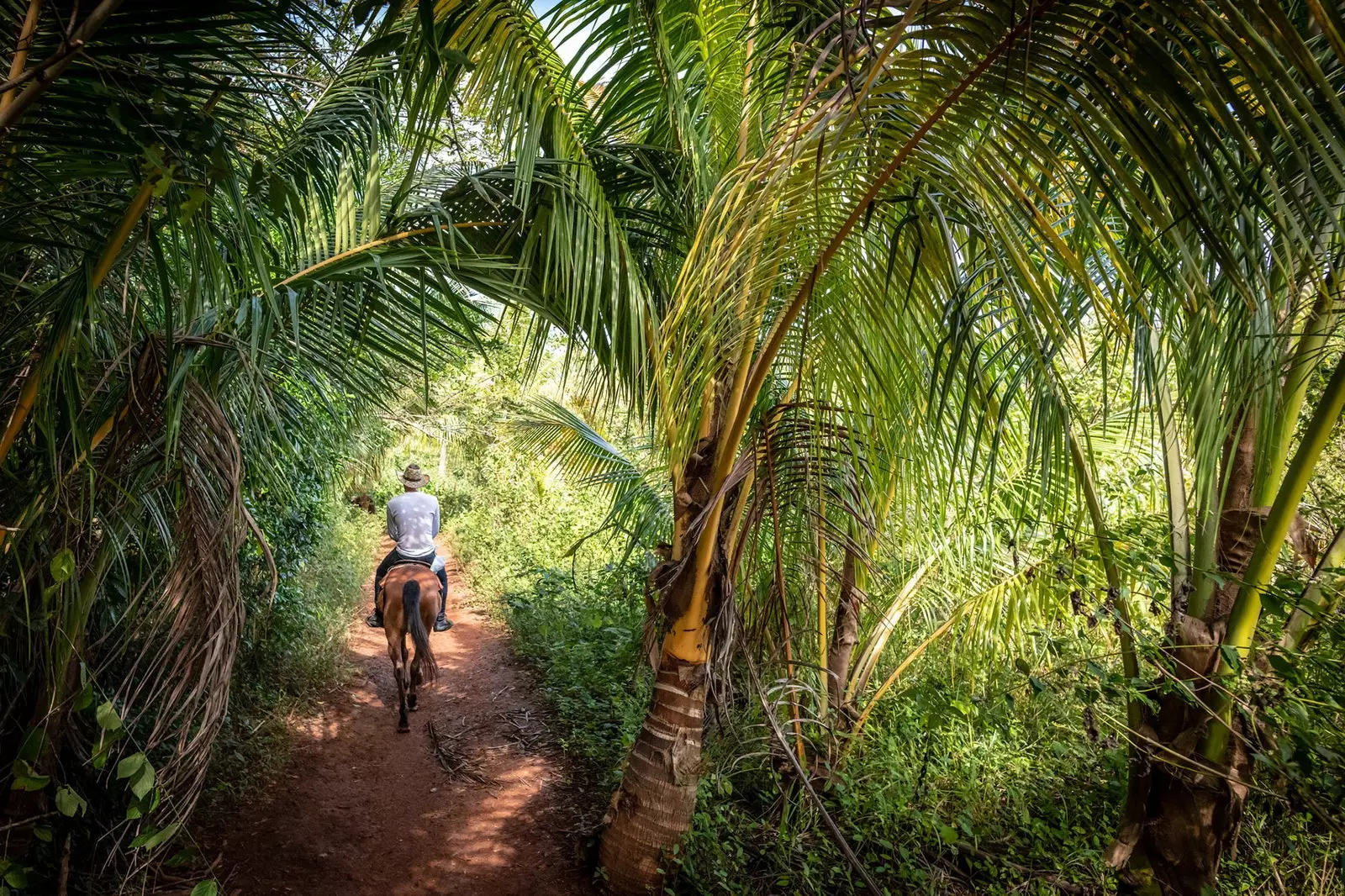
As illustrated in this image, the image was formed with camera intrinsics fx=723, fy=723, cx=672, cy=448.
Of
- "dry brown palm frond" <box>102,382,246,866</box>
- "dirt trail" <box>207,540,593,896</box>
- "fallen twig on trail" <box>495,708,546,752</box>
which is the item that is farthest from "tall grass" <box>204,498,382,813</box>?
"fallen twig on trail" <box>495,708,546,752</box>

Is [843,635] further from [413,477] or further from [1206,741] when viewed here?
→ [413,477]

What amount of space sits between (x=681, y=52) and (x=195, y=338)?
2.43m

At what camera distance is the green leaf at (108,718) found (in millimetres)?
2003

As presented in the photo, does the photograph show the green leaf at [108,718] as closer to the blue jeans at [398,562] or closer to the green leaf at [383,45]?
the green leaf at [383,45]

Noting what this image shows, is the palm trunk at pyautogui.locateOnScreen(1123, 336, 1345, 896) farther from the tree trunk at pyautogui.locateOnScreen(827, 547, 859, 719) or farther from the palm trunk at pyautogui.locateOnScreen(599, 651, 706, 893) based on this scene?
the palm trunk at pyautogui.locateOnScreen(599, 651, 706, 893)

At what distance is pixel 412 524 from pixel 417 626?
98cm

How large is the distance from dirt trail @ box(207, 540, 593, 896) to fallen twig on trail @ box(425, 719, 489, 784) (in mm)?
41

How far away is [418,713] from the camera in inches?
251

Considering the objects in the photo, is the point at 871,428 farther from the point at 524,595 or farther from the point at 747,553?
→ the point at 524,595

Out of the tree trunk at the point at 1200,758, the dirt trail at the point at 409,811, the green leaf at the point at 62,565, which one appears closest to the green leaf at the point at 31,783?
the green leaf at the point at 62,565

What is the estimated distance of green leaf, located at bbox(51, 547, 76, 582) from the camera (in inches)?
80.7

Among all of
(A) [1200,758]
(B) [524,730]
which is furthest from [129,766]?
(B) [524,730]

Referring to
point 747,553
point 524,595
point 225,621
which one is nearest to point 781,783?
point 747,553

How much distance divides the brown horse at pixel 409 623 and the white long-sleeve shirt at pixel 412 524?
0.75 feet
